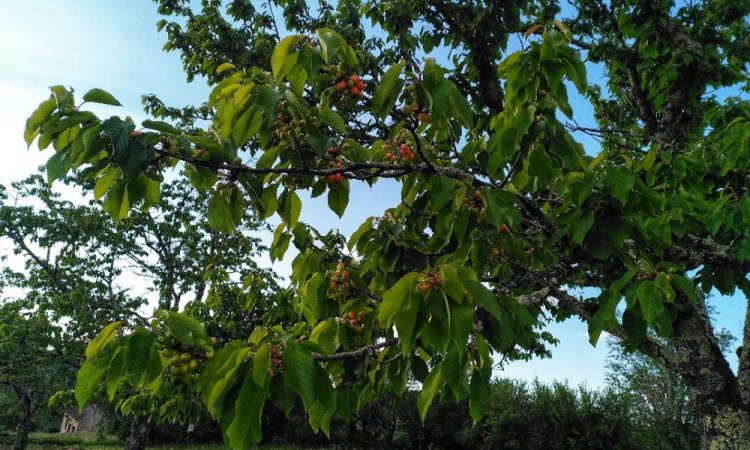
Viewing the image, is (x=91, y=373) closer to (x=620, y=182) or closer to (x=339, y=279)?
(x=339, y=279)

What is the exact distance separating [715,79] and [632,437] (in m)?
13.0

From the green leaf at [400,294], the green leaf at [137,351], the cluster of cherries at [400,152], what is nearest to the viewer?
the green leaf at [400,294]

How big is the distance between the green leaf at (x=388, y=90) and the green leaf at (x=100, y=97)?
3.34 ft

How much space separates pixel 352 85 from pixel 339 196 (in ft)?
1.98

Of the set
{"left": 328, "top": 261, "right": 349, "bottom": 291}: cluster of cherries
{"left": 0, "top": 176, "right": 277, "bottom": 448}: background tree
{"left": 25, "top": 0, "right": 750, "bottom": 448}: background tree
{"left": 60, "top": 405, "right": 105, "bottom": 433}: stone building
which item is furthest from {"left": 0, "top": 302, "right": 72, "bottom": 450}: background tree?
{"left": 60, "top": 405, "right": 105, "bottom": 433}: stone building

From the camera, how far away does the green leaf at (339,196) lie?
2612 millimetres

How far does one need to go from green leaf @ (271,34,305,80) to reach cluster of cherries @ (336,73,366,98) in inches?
14.0

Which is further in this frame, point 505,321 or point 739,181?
point 739,181

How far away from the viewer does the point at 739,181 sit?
5.36m

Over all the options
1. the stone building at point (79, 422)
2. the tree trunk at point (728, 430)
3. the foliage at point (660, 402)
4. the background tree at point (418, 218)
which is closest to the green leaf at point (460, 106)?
the background tree at point (418, 218)

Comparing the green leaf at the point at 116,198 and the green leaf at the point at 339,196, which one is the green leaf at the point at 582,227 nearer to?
the green leaf at the point at 339,196

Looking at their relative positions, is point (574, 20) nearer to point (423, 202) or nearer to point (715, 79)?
point (715, 79)

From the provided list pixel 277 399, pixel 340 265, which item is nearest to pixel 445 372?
pixel 277 399

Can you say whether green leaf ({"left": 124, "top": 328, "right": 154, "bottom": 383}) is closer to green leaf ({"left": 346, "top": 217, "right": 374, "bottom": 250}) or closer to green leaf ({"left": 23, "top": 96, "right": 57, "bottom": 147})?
green leaf ({"left": 23, "top": 96, "right": 57, "bottom": 147})
